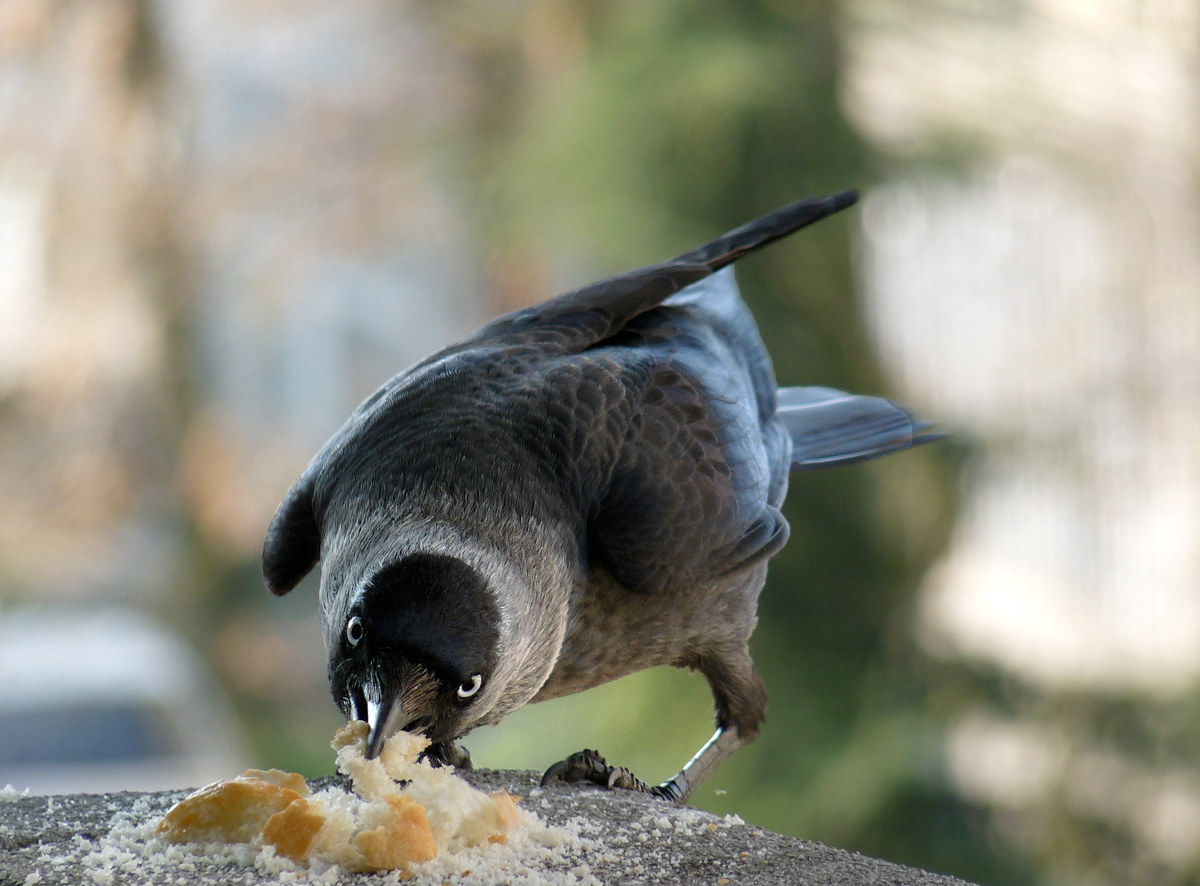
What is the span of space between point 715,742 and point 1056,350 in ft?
15.3

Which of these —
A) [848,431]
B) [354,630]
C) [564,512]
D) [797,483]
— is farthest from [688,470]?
[797,483]

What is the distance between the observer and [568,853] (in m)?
2.24

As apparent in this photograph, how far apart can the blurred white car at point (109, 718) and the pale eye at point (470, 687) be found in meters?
6.54

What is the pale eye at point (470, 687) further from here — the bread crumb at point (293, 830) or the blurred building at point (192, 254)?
the blurred building at point (192, 254)

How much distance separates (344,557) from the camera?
7.60 ft

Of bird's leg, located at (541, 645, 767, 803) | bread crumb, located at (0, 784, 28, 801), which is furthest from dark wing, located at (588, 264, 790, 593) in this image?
bread crumb, located at (0, 784, 28, 801)

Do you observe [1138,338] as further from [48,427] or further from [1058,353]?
[48,427]

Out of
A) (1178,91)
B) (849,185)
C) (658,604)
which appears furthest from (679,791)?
(1178,91)

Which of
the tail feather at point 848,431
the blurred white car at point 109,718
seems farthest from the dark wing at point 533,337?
the blurred white car at point 109,718

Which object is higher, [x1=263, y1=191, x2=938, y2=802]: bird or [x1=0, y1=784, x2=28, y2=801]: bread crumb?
[x1=263, y1=191, x2=938, y2=802]: bird

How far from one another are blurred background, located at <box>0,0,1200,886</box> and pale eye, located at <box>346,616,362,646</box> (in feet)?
12.9

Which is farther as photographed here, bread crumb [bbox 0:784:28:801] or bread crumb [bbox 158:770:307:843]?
bread crumb [bbox 0:784:28:801]

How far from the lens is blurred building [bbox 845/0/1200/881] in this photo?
5.88 m

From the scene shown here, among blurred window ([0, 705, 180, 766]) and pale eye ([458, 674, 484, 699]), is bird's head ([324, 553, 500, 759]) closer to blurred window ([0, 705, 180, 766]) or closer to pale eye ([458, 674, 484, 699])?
pale eye ([458, 674, 484, 699])
